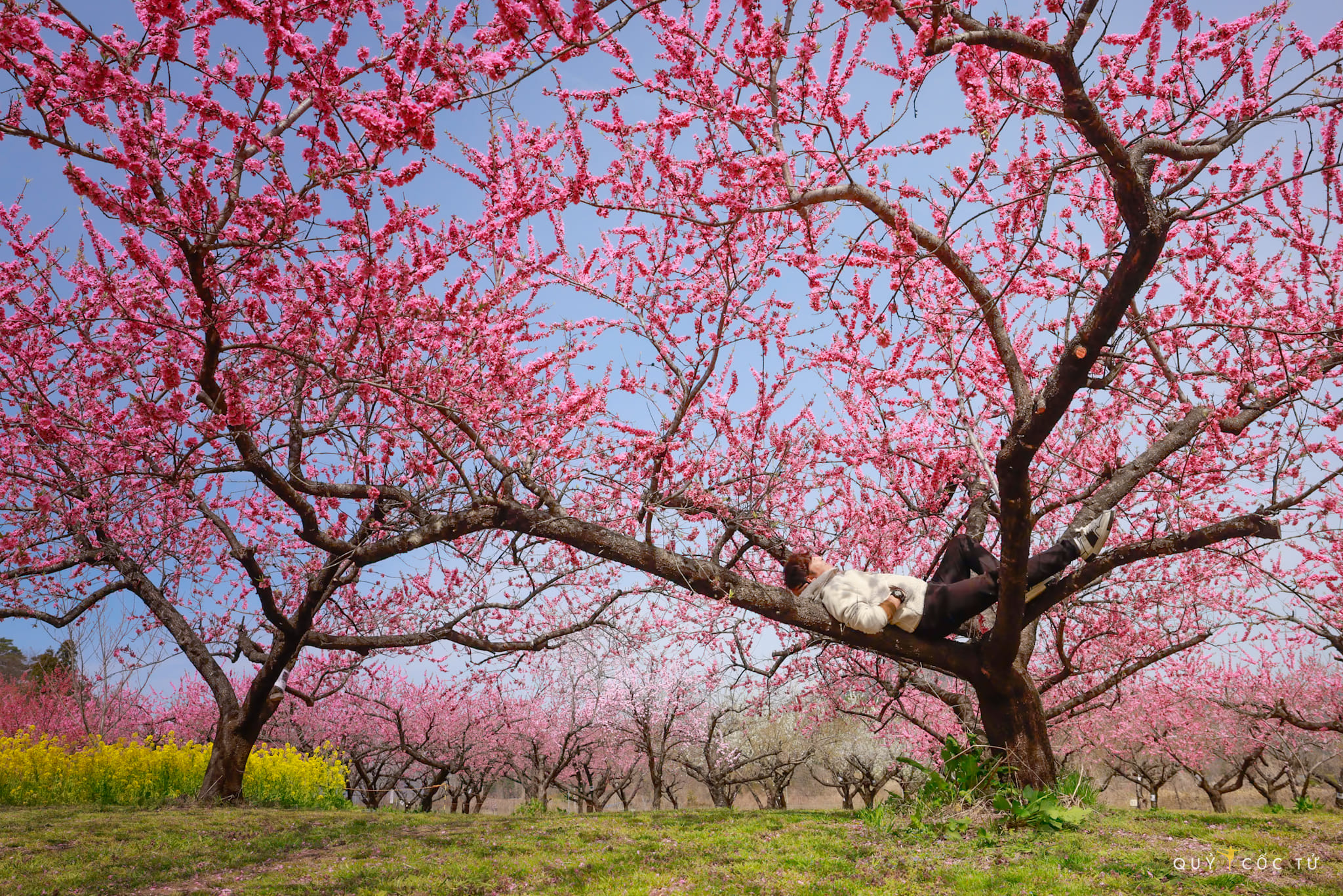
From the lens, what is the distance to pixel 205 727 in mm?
19188

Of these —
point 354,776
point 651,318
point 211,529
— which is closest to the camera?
point 651,318

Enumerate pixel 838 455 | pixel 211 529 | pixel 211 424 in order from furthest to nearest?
pixel 211 529, pixel 838 455, pixel 211 424

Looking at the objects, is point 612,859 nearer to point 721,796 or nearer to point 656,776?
point 656,776

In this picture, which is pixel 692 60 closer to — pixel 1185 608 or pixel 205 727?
pixel 1185 608

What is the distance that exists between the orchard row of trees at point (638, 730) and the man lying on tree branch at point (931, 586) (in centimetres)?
880

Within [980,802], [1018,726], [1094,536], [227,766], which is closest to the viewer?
[1094,536]

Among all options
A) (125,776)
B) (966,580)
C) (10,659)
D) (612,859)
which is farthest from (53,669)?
(966,580)

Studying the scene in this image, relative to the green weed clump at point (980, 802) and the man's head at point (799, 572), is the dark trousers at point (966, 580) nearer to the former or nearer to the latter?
the man's head at point (799, 572)

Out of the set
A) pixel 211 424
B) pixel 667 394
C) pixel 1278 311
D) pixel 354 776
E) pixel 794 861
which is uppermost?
pixel 1278 311

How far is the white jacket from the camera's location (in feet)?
19.5

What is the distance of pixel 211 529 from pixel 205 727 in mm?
12060

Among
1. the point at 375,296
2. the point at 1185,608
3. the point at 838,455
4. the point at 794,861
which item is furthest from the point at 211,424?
the point at 1185,608

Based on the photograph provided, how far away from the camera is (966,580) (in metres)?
6.09

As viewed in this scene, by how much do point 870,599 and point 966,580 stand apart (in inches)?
34.0
